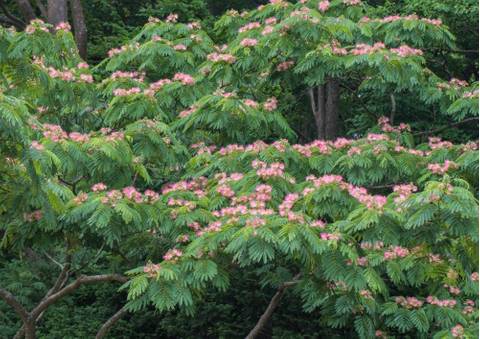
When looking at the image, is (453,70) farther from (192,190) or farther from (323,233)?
(323,233)

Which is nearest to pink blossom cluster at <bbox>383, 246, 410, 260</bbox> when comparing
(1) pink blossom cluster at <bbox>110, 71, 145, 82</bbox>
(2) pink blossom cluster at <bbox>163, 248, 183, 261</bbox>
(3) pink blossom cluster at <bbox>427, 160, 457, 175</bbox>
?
(3) pink blossom cluster at <bbox>427, 160, 457, 175</bbox>

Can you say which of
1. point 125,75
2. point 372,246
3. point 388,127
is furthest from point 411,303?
point 125,75

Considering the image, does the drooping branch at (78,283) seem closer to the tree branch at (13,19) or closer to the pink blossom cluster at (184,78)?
the pink blossom cluster at (184,78)

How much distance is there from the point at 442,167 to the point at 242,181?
1641 mm

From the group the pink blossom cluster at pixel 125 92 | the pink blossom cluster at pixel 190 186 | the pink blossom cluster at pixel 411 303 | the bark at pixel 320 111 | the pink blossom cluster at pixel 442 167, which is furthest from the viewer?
the bark at pixel 320 111

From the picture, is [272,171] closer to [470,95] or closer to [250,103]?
[250,103]

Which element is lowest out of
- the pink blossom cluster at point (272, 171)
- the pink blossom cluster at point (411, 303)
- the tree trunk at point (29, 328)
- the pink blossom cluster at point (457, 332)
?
the tree trunk at point (29, 328)

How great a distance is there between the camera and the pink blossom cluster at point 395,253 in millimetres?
6594

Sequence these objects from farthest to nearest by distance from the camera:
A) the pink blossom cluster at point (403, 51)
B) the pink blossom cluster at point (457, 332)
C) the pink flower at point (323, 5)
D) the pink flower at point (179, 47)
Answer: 1. the pink flower at point (323, 5)
2. the pink flower at point (179, 47)
3. the pink blossom cluster at point (403, 51)
4. the pink blossom cluster at point (457, 332)

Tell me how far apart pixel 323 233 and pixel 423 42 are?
12.2 feet

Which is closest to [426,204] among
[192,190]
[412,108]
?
[192,190]

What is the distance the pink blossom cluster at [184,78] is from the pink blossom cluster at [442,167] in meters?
2.46

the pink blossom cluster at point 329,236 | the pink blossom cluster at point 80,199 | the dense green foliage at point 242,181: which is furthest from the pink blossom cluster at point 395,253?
the pink blossom cluster at point 80,199

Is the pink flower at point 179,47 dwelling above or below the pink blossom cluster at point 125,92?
above
